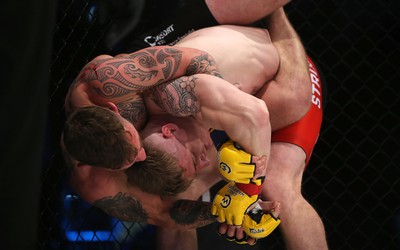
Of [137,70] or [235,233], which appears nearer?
[137,70]

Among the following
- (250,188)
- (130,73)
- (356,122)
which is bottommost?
(356,122)

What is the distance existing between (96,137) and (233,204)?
0.42 meters

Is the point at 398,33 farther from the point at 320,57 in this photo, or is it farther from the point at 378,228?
the point at 378,228

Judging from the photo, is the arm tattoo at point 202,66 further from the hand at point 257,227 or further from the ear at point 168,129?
the hand at point 257,227

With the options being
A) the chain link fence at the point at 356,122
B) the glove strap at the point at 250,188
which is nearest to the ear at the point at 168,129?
the glove strap at the point at 250,188

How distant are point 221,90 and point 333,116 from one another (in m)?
1.12

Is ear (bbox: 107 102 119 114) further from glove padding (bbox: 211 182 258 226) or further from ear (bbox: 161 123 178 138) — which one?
glove padding (bbox: 211 182 258 226)

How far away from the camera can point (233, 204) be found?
1.61 m

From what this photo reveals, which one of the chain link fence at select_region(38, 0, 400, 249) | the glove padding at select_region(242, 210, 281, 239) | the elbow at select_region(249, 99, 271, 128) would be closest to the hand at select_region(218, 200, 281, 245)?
the glove padding at select_region(242, 210, 281, 239)

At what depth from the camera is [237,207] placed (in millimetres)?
1604

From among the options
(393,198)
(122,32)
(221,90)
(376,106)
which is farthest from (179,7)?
(393,198)

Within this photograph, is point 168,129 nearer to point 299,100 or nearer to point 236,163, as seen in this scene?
point 236,163

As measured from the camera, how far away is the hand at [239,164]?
155 centimetres

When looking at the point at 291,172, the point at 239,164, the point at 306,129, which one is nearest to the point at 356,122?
the point at 306,129
